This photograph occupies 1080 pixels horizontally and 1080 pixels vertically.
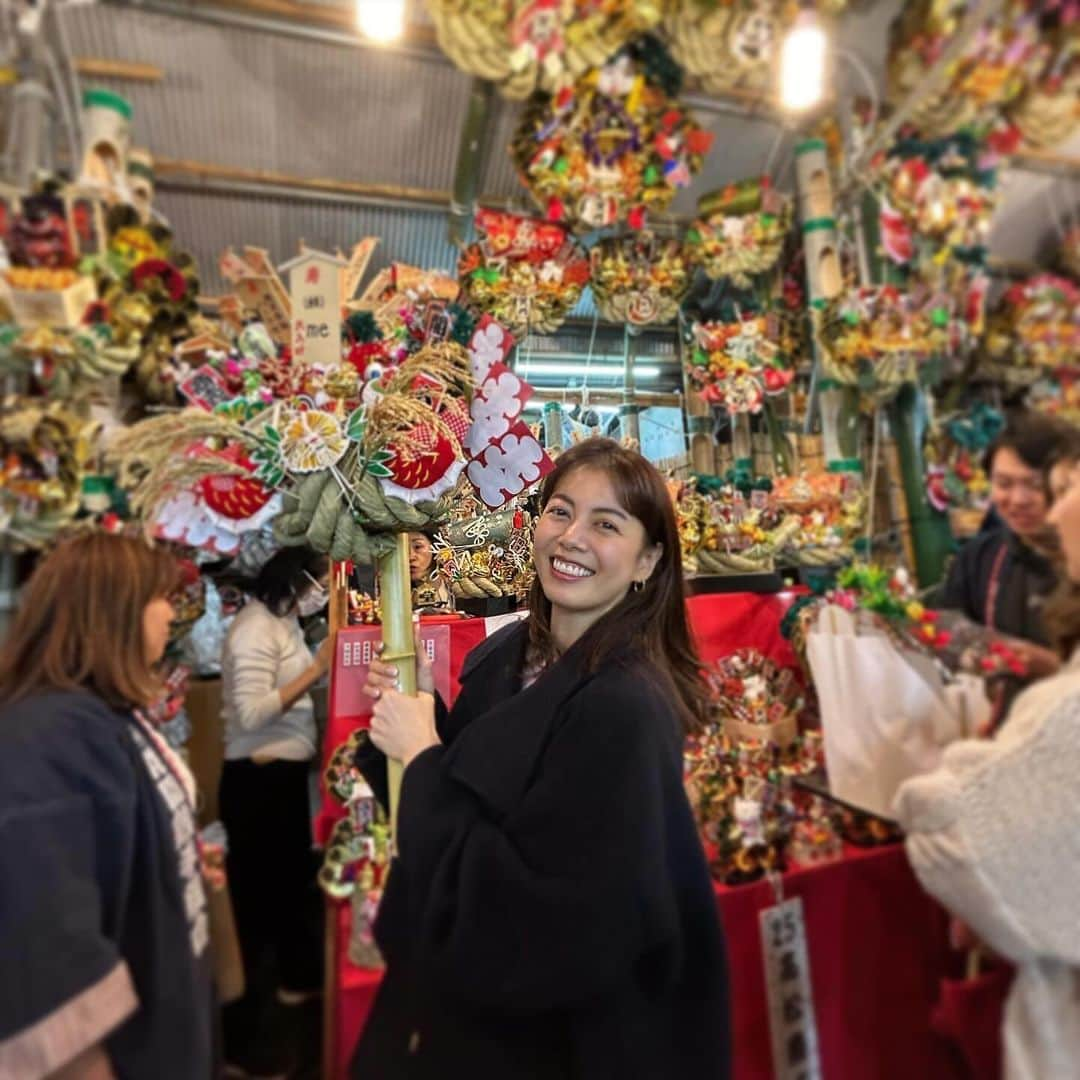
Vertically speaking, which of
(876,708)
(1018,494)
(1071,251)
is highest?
(1071,251)

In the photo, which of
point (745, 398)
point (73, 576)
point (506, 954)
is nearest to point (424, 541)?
point (506, 954)

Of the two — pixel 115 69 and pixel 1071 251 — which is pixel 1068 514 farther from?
pixel 115 69

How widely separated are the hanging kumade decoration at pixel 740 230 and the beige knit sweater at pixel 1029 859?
0.74 meters

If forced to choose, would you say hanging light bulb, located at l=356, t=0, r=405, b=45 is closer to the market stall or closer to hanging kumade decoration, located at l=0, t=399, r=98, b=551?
the market stall

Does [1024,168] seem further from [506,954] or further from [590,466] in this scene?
[506,954]

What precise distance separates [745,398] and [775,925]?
83cm

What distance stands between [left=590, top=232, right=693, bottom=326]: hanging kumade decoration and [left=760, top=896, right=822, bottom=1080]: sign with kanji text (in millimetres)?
924

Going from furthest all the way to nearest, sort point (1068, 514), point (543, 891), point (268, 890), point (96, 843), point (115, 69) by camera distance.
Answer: point (115, 69) → point (268, 890) → point (96, 843) → point (1068, 514) → point (543, 891)

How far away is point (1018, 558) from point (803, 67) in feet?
3.73

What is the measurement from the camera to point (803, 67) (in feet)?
3.92

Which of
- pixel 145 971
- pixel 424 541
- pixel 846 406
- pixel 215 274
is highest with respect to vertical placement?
pixel 215 274

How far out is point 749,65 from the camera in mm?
1426

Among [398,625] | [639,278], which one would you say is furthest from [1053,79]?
[398,625]

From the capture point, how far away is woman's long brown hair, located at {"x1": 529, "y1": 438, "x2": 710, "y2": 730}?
0.44m
